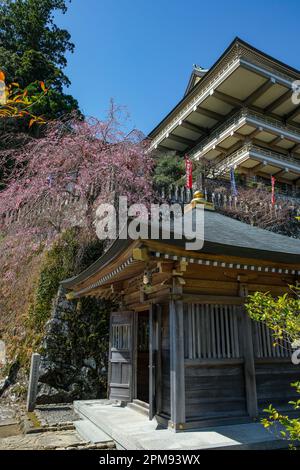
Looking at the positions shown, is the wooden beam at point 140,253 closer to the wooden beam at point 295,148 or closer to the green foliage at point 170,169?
the green foliage at point 170,169

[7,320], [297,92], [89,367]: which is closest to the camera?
[89,367]

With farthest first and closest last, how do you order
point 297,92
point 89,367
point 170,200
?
1. point 297,92
2. point 170,200
3. point 89,367

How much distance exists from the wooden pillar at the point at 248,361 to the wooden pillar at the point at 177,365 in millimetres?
1220

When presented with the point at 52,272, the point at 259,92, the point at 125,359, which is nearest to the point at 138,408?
the point at 125,359

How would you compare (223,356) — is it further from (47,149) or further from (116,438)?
→ (47,149)

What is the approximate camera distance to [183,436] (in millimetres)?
4562

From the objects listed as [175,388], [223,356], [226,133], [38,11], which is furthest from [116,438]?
[38,11]

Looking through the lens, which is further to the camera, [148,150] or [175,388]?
[148,150]

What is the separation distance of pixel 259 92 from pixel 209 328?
18804 millimetres

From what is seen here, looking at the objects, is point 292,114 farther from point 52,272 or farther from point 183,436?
point 183,436

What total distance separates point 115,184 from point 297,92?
15341mm

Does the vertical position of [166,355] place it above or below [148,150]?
below
